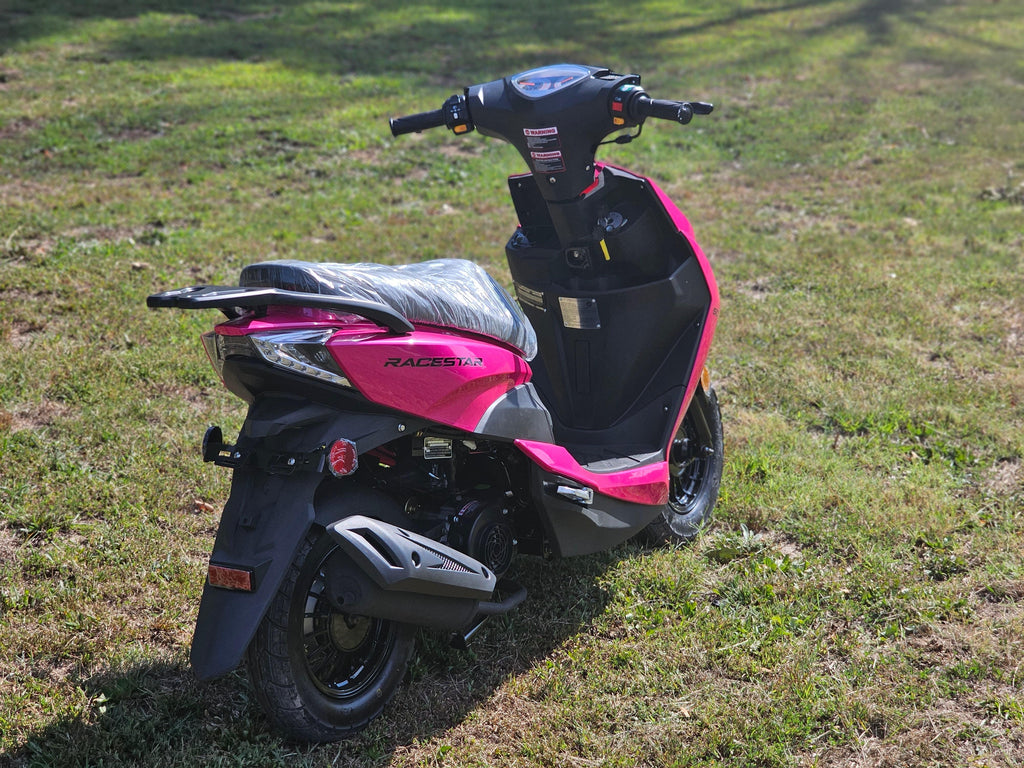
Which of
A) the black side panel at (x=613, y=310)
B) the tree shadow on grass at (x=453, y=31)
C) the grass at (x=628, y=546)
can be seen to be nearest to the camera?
the grass at (x=628, y=546)

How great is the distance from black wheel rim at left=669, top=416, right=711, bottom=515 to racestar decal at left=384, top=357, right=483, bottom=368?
1.27 metres

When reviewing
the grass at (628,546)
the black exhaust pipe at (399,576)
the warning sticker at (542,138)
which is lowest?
the grass at (628,546)

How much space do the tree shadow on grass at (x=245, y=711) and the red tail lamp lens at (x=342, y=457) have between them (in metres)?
0.73

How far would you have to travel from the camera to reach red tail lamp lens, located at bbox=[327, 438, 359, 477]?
2248mm

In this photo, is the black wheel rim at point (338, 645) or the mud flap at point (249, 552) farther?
the black wheel rim at point (338, 645)

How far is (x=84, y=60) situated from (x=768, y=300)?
8.44m

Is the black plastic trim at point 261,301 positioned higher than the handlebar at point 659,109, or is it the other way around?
the handlebar at point 659,109

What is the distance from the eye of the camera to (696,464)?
3680mm

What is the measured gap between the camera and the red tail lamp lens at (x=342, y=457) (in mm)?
2248

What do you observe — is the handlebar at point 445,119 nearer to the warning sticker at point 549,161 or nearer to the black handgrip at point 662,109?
the warning sticker at point 549,161

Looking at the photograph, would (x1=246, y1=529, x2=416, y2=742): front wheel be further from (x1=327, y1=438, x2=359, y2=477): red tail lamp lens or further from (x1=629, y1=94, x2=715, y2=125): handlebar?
(x1=629, y1=94, x2=715, y2=125): handlebar

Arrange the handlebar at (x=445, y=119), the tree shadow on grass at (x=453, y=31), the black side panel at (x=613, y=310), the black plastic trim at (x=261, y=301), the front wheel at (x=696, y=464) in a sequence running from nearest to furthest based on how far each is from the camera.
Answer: the black plastic trim at (x=261, y=301), the handlebar at (x=445, y=119), the black side panel at (x=613, y=310), the front wheel at (x=696, y=464), the tree shadow on grass at (x=453, y=31)

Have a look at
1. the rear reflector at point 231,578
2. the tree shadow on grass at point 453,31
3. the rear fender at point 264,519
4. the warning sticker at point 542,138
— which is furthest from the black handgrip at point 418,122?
the tree shadow on grass at point 453,31

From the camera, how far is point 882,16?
1562 centimetres
